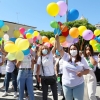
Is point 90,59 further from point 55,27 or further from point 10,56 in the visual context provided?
point 10,56

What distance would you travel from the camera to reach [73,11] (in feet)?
16.0

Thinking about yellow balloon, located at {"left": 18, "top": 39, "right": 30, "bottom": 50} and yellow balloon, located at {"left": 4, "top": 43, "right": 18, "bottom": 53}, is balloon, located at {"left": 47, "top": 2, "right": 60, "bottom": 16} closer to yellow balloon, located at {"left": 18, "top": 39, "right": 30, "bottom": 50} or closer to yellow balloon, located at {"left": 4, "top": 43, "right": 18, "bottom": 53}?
yellow balloon, located at {"left": 18, "top": 39, "right": 30, "bottom": 50}

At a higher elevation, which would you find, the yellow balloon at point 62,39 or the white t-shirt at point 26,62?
the yellow balloon at point 62,39

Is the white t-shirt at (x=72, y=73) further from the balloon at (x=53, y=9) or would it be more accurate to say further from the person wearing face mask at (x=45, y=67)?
the balloon at (x=53, y=9)

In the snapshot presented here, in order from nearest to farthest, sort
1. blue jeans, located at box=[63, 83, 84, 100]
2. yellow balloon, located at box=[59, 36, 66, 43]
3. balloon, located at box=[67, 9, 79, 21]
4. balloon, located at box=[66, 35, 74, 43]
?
blue jeans, located at box=[63, 83, 84, 100] < balloon, located at box=[67, 9, 79, 21] < yellow balloon, located at box=[59, 36, 66, 43] < balloon, located at box=[66, 35, 74, 43]

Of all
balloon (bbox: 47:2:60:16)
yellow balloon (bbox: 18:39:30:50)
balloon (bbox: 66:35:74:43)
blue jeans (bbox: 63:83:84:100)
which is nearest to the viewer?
blue jeans (bbox: 63:83:84:100)

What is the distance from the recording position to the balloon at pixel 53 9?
436 cm

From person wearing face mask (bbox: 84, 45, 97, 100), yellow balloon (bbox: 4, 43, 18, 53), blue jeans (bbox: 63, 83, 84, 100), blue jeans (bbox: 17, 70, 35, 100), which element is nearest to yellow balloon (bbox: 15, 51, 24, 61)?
yellow balloon (bbox: 4, 43, 18, 53)

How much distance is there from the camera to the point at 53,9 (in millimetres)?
4367

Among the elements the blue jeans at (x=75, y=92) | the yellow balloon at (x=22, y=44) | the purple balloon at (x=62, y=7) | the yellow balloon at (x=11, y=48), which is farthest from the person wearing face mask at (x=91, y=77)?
the yellow balloon at (x=11, y=48)

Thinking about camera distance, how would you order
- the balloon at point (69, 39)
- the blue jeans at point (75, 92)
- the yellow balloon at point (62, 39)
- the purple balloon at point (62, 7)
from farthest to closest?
the balloon at point (69, 39), the yellow balloon at point (62, 39), the purple balloon at point (62, 7), the blue jeans at point (75, 92)

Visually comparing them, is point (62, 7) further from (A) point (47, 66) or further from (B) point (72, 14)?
(A) point (47, 66)

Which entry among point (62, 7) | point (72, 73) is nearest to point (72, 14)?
point (62, 7)

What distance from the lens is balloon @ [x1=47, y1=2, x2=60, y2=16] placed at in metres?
4.36
